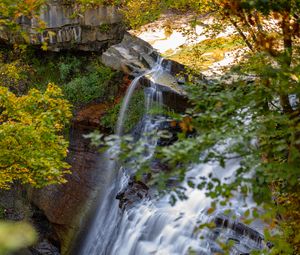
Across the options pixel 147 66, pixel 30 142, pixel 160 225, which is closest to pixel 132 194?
pixel 160 225

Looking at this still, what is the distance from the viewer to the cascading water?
7957mm

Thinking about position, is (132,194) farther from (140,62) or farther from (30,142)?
(140,62)

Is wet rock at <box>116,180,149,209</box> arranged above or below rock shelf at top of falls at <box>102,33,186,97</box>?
below

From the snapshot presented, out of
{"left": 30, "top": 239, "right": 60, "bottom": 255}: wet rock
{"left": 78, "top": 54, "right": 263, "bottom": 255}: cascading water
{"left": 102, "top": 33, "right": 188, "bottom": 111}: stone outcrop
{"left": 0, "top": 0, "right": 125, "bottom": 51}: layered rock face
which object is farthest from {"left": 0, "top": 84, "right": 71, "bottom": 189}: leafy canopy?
{"left": 0, "top": 0, "right": 125, "bottom": 51}: layered rock face

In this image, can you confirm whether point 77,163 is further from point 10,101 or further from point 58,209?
point 10,101

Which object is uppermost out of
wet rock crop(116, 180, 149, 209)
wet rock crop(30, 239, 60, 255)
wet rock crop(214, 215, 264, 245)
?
wet rock crop(214, 215, 264, 245)

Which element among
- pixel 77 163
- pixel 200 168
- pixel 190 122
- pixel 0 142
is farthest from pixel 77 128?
pixel 190 122

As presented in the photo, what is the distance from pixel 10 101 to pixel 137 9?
187 inches

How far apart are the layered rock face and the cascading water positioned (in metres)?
4.06

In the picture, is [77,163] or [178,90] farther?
[77,163]

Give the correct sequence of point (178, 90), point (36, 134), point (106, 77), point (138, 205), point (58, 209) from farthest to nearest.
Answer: point (106, 77), point (58, 209), point (178, 90), point (138, 205), point (36, 134)

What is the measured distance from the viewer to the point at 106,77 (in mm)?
15281

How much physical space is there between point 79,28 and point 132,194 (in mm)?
7494

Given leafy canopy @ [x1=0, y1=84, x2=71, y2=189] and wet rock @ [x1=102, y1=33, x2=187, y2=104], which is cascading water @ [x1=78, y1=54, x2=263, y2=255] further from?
leafy canopy @ [x1=0, y1=84, x2=71, y2=189]
